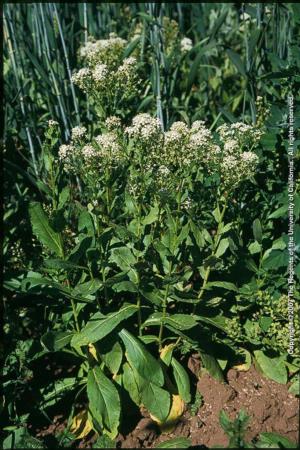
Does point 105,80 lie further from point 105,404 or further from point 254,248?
point 105,404

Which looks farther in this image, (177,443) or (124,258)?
(124,258)

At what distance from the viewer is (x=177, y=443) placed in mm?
2438

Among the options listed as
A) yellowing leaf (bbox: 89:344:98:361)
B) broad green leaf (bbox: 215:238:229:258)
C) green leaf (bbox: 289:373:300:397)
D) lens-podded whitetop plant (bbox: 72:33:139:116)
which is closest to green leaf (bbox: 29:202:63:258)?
yellowing leaf (bbox: 89:344:98:361)

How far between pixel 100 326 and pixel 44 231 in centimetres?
48

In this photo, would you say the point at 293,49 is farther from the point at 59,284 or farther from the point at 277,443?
the point at 277,443

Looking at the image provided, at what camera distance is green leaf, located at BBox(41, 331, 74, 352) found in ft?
8.46

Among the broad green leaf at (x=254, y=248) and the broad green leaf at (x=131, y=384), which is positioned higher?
the broad green leaf at (x=254, y=248)

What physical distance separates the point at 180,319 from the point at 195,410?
45 cm

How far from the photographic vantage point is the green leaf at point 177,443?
2.43 metres

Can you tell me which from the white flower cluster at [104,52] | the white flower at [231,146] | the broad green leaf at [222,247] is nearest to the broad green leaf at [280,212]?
the broad green leaf at [222,247]

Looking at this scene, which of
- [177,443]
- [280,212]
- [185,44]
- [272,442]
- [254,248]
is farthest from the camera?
[185,44]

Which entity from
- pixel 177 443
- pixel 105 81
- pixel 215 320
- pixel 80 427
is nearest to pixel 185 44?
pixel 105 81

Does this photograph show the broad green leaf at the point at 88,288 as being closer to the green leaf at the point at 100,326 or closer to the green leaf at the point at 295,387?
the green leaf at the point at 100,326

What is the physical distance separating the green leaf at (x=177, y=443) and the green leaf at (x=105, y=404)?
0.22 meters
